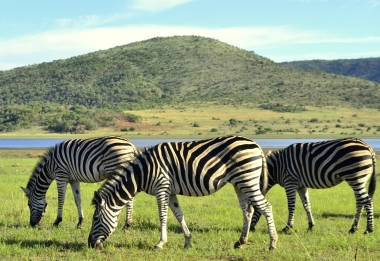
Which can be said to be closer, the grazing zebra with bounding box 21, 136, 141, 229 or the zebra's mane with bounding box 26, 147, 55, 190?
the grazing zebra with bounding box 21, 136, 141, 229

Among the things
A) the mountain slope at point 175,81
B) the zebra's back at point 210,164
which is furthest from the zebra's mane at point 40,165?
the mountain slope at point 175,81

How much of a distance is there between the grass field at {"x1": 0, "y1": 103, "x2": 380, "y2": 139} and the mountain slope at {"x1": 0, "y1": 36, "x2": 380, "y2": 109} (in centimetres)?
1087

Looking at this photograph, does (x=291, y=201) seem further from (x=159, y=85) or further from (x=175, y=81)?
(x=175, y=81)

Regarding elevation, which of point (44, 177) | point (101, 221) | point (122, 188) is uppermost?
point (122, 188)

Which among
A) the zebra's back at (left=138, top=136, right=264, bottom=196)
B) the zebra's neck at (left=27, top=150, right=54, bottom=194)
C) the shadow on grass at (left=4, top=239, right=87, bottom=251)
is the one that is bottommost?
the shadow on grass at (left=4, top=239, right=87, bottom=251)

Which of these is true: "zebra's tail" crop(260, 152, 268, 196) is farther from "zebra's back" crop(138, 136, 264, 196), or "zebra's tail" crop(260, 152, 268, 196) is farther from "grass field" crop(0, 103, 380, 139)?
"grass field" crop(0, 103, 380, 139)

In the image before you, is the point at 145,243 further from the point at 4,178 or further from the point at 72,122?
the point at 72,122

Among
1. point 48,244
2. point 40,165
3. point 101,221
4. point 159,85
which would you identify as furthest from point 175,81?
point 101,221

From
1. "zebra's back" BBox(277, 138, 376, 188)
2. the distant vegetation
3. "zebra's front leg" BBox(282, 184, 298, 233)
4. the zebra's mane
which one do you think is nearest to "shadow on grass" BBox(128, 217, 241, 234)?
"zebra's front leg" BBox(282, 184, 298, 233)

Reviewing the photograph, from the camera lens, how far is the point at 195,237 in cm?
997

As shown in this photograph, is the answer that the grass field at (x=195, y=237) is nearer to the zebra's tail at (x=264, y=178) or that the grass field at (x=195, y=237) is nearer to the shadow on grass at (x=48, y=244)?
the shadow on grass at (x=48, y=244)

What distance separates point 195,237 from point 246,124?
53450mm

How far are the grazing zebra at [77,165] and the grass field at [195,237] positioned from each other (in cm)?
48

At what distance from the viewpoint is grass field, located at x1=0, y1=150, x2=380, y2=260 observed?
336 inches
